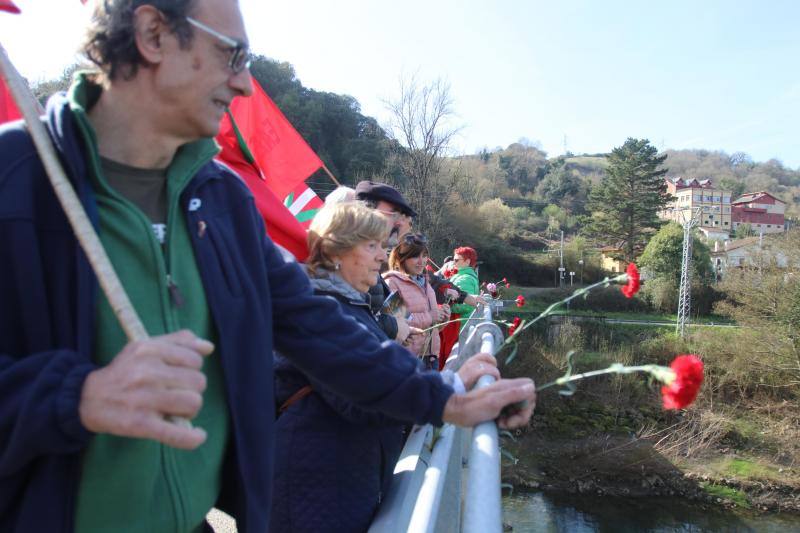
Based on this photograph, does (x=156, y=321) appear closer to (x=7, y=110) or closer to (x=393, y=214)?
(x=7, y=110)

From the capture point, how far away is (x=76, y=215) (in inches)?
39.8

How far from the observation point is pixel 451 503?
2180 millimetres

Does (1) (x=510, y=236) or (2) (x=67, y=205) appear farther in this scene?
(1) (x=510, y=236)

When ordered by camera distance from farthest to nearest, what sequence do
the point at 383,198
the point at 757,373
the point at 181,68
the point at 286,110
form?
the point at 286,110, the point at 757,373, the point at 383,198, the point at 181,68

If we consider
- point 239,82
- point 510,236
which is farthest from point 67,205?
point 510,236

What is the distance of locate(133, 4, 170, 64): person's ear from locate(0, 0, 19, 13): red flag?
104cm

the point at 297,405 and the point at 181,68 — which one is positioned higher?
the point at 181,68

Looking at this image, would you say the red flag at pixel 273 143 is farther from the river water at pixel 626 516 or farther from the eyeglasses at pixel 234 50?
the river water at pixel 626 516

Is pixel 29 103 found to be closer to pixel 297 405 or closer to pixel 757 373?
pixel 297 405

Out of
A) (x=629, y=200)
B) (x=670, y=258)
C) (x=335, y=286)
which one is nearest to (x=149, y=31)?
(x=335, y=286)

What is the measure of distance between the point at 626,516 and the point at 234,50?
76.1 ft

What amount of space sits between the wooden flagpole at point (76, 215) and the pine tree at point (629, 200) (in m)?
49.5

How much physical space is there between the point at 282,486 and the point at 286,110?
139 feet

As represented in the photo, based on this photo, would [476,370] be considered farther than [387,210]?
No
